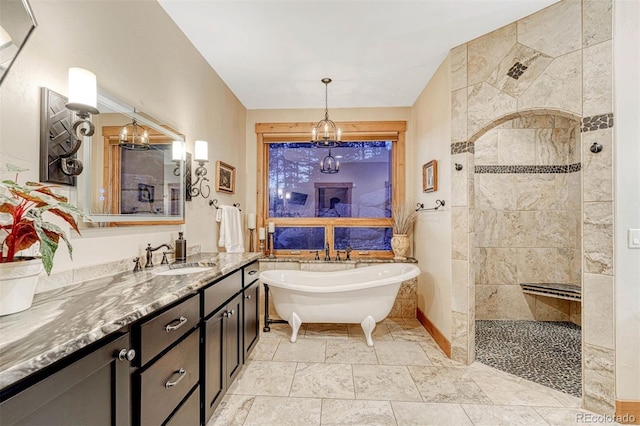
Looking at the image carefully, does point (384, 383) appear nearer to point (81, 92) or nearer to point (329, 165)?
point (81, 92)

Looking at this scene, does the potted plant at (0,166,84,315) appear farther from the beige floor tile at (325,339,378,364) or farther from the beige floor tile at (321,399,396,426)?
the beige floor tile at (325,339,378,364)

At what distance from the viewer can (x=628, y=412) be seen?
1.82 m

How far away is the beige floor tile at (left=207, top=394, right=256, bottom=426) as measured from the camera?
6.05ft

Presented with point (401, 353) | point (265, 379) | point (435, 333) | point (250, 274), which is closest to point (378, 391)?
point (401, 353)

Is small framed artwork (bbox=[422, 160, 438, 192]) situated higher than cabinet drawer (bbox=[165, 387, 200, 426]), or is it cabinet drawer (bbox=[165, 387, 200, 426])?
small framed artwork (bbox=[422, 160, 438, 192])

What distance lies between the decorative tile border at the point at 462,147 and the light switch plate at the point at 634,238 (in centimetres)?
117

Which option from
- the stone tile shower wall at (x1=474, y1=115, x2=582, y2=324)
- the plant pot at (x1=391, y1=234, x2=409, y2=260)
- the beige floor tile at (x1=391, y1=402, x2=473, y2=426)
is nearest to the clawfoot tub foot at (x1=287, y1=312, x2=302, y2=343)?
the beige floor tile at (x1=391, y1=402, x2=473, y2=426)

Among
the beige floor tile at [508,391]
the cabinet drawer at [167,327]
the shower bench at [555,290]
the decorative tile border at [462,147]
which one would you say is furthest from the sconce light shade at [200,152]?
the shower bench at [555,290]

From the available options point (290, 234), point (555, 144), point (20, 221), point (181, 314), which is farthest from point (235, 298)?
point (555, 144)

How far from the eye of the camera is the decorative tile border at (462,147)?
100 inches

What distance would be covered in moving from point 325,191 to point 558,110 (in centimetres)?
268

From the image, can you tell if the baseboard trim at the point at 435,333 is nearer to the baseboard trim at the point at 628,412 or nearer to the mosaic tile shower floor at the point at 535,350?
the mosaic tile shower floor at the point at 535,350

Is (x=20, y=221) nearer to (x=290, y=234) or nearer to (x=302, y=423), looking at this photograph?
(x=302, y=423)

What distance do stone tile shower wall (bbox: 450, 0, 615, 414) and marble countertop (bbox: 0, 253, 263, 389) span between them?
2.19m
